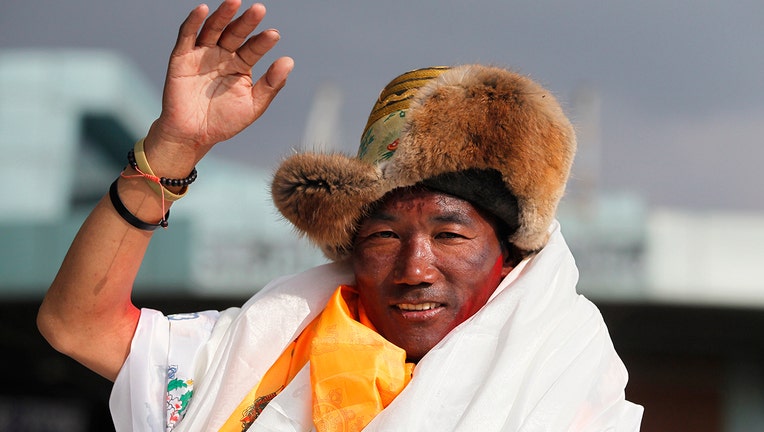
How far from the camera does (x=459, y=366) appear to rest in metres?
1.95

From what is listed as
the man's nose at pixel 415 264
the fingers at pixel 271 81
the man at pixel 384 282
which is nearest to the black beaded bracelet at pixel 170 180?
the man at pixel 384 282

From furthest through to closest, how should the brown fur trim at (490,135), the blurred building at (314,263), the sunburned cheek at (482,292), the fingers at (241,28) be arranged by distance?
1. the blurred building at (314,263)
2. the sunburned cheek at (482,292)
3. the brown fur trim at (490,135)
4. the fingers at (241,28)

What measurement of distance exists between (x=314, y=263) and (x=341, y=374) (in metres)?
7.58

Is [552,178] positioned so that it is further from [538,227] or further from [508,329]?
[508,329]

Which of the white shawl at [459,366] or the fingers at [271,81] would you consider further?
the fingers at [271,81]

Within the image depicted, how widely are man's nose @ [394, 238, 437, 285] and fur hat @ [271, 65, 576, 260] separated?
13cm

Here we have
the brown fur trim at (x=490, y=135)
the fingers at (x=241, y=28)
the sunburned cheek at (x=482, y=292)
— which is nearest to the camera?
the fingers at (x=241, y=28)

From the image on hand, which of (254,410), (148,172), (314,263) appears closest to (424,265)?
(254,410)

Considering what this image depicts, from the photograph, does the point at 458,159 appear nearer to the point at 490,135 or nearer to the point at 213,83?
the point at 490,135

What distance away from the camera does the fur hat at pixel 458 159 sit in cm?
198

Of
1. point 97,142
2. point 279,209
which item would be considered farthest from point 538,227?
point 97,142

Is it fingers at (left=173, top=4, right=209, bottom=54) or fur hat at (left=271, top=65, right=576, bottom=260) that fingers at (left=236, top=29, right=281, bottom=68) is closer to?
fingers at (left=173, top=4, right=209, bottom=54)

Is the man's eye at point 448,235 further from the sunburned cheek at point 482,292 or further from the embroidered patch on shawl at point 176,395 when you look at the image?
the embroidered patch on shawl at point 176,395

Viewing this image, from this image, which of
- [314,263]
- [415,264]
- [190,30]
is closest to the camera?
[190,30]
